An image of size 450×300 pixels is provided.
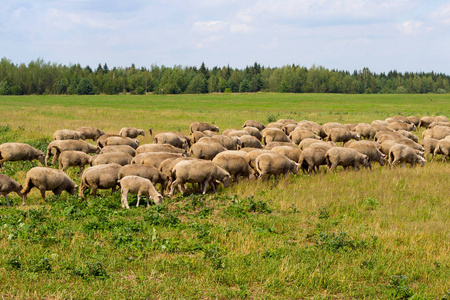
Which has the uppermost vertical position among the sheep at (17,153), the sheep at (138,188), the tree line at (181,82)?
the tree line at (181,82)

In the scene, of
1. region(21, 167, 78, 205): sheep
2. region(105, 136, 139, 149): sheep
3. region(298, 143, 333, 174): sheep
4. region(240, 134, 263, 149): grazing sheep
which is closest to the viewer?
region(21, 167, 78, 205): sheep

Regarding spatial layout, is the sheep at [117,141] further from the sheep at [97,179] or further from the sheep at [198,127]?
the sheep at [198,127]

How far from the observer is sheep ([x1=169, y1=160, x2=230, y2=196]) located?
13.3 metres

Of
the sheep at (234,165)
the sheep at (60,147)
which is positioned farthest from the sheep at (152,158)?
the sheep at (60,147)

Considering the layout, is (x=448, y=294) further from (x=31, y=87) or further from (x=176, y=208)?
(x=31, y=87)

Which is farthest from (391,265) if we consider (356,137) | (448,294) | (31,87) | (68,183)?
(31,87)

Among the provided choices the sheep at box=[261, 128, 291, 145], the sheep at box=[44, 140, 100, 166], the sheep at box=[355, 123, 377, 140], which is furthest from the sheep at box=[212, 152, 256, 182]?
A: the sheep at box=[355, 123, 377, 140]

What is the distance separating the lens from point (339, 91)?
16050 centimetres

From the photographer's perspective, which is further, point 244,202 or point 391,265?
point 244,202

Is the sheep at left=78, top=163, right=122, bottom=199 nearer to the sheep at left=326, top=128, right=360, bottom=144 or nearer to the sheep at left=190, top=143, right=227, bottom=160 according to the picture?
the sheep at left=190, top=143, right=227, bottom=160

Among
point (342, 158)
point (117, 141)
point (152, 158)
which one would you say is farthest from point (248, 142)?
point (152, 158)

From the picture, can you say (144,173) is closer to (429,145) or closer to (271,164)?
(271,164)

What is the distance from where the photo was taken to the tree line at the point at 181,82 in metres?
135

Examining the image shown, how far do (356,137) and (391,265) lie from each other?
1941cm
